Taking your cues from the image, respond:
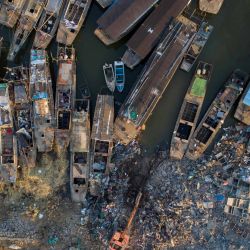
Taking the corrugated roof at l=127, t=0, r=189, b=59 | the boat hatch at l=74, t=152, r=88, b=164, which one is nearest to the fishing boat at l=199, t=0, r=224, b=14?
the corrugated roof at l=127, t=0, r=189, b=59

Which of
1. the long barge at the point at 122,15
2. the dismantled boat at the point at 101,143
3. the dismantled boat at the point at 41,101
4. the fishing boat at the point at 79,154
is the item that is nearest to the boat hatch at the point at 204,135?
the dismantled boat at the point at 101,143

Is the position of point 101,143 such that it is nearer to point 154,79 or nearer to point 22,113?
point 154,79

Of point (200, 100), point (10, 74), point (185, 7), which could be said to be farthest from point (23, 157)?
point (185, 7)

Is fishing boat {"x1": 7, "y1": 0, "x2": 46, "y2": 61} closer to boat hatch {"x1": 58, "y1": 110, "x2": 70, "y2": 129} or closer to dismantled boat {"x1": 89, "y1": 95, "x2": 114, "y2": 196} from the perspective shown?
boat hatch {"x1": 58, "y1": 110, "x2": 70, "y2": 129}

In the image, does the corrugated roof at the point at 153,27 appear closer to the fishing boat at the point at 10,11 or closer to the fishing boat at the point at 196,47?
the fishing boat at the point at 196,47

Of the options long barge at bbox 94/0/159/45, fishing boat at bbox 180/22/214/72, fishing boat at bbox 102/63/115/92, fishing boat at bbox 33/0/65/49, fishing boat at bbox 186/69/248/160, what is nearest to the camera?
long barge at bbox 94/0/159/45

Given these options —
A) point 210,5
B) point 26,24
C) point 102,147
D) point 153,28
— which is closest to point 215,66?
point 210,5
